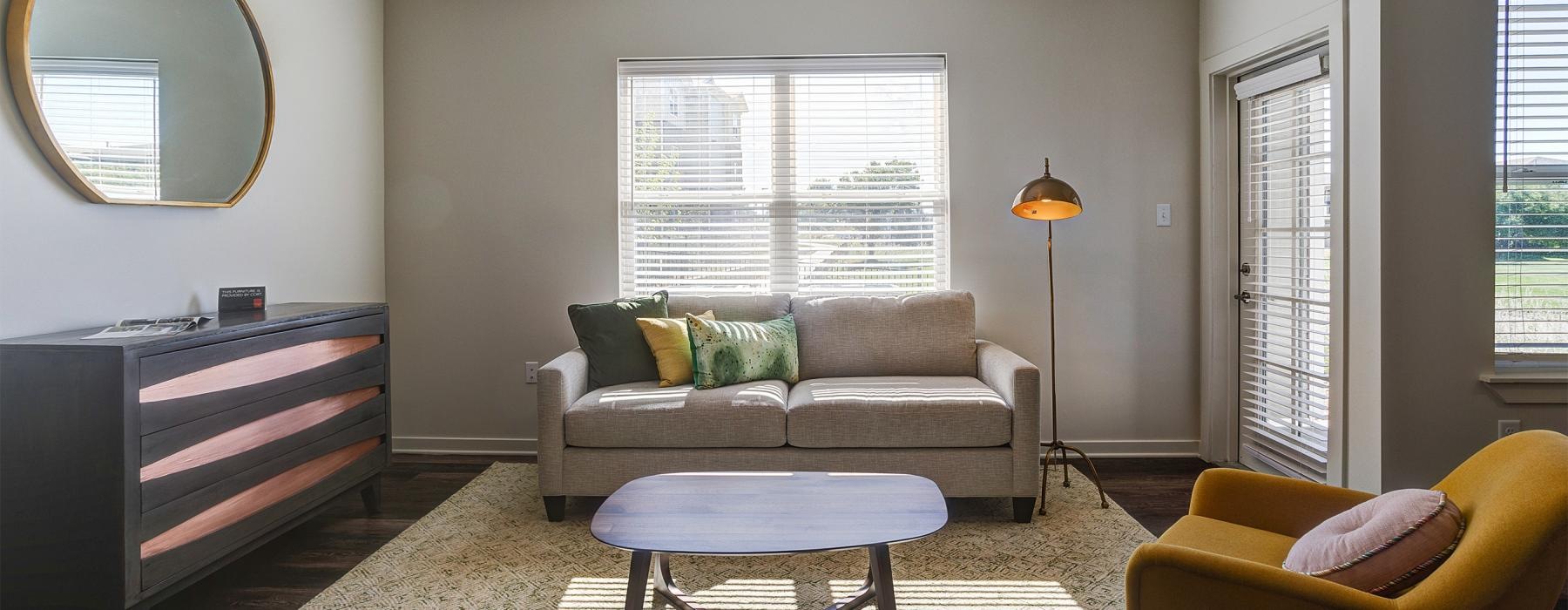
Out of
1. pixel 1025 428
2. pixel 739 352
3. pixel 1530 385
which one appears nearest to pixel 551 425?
pixel 739 352

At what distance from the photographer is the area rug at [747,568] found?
7.72 feet

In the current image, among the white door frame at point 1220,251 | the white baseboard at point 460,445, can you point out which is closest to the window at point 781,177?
the white baseboard at point 460,445

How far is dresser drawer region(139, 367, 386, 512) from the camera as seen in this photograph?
205 cm

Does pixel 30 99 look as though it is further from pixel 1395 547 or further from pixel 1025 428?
pixel 1395 547

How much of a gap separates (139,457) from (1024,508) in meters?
2.64

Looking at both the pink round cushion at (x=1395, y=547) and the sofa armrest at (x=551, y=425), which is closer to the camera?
the pink round cushion at (x=1395, y=547)

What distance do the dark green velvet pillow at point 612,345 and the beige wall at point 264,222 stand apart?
3.70 feet

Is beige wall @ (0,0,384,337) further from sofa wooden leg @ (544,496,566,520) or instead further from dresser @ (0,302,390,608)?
sofa wooden leg @ (544,496,566,520)

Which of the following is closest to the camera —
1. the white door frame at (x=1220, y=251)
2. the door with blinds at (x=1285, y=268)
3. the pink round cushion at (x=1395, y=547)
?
the pink round cushion at (x=1395, y=547)

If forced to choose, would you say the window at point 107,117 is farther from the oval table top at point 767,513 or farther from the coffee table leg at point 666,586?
the coffee table leg at point 666,586

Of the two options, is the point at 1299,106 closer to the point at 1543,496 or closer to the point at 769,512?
the point at 1543,496

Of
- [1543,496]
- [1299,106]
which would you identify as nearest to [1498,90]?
[1299,106]

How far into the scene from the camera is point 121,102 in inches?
95.9

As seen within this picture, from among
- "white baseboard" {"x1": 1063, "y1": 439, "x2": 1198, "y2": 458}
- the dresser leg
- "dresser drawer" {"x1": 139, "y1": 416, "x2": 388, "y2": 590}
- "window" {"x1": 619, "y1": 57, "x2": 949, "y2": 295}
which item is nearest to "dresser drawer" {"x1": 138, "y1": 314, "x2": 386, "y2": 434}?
"dresser drawer" {"x1": 139, "y1": 416, "x2": 388, "y2": 590}
